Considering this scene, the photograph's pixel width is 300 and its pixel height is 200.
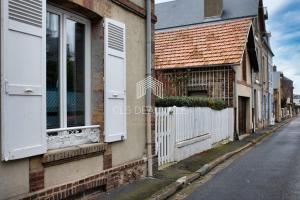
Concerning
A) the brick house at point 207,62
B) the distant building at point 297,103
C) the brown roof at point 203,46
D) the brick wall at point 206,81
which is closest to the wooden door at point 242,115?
the brick house at point 207,62

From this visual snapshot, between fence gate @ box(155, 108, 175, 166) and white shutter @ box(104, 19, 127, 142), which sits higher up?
white shutter @ box(104, 19, 127, 142)

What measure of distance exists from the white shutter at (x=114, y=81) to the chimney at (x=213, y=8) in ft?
75.4

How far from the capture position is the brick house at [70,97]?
483cm

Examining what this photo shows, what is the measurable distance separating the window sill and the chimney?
79.8 feet

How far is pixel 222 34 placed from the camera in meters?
20.2

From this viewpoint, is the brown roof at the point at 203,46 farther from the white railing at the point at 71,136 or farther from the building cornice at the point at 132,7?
the white railing at the point at 71,136

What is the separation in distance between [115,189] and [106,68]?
7.32 ft

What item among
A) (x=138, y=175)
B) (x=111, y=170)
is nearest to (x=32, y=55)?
(x=111, y=170)

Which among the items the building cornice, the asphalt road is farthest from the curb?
the building cornice

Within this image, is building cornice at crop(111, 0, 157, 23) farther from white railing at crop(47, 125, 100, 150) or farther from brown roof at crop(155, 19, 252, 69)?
brown roof at crop(155, 19, 252, 69)

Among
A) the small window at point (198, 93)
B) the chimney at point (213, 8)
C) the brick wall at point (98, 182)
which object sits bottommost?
the brick wall at point (98, 182)

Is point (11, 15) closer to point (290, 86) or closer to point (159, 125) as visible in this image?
point (159, 125)

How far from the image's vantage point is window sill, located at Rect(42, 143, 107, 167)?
5457 millimetres

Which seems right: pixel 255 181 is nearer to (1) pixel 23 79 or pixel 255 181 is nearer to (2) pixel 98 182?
(2) pixel 98 182
